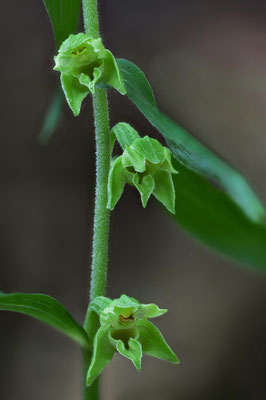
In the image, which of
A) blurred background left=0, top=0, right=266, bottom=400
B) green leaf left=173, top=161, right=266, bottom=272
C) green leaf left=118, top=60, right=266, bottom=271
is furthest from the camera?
blurred background left=0, top=0, right=266, bottom=400

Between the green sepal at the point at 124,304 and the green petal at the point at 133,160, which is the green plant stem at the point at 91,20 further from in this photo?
the green sepal at the point at 124,304

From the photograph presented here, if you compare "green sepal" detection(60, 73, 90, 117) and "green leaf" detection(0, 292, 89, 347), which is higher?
"green sepal" detection(60, 73, 90, 117)

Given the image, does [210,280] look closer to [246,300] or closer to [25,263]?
[246,300]

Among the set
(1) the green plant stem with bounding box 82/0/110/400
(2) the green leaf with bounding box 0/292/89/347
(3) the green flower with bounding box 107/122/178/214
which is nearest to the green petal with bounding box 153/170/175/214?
(3) the green flower with bounding box 107/122/178/214

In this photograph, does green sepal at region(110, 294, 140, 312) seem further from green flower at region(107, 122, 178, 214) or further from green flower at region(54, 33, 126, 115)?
green flower at region(54, 33, 126, 115)

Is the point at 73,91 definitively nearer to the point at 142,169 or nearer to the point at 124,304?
the point at 142,169

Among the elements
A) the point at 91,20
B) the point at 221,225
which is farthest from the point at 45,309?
the point at 221,225
